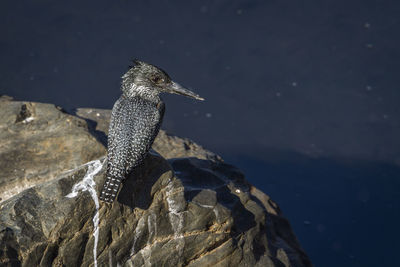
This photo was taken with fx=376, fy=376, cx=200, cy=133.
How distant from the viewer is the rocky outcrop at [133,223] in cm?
443

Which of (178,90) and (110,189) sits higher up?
(178,90)

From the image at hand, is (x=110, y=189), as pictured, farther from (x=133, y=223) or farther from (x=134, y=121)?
(x=134, y=121)

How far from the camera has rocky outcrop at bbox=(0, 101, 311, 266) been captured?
14.5 feet

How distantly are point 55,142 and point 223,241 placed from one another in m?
3.07

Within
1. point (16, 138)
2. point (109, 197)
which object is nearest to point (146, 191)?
point (109, 197)

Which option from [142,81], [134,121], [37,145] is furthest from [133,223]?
[37,145]

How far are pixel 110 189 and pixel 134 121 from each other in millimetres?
1016

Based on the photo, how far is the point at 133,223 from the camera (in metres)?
4.98

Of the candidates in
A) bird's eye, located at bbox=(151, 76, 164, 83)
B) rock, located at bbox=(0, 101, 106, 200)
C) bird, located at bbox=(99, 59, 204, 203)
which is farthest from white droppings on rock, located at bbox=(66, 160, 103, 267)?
bird's eye, located at bbox=(151, 76, 164, 83)

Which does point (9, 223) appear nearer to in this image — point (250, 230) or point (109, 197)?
point (109, 197)

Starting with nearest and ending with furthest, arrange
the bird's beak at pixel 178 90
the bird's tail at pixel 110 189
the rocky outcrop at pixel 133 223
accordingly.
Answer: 1. the rocky outcrop at pixel 133 223
2. the bird's tail at pixel 110 189
3. the bird's beak at pixel 178 90

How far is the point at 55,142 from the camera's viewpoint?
19.8ft

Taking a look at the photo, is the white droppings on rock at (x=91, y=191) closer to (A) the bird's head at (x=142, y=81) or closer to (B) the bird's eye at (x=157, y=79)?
(A) the bird's head at (x=142, y=81)

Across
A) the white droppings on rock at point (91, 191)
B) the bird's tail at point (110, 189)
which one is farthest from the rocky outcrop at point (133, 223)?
the bird's tail at point (110, 189)
